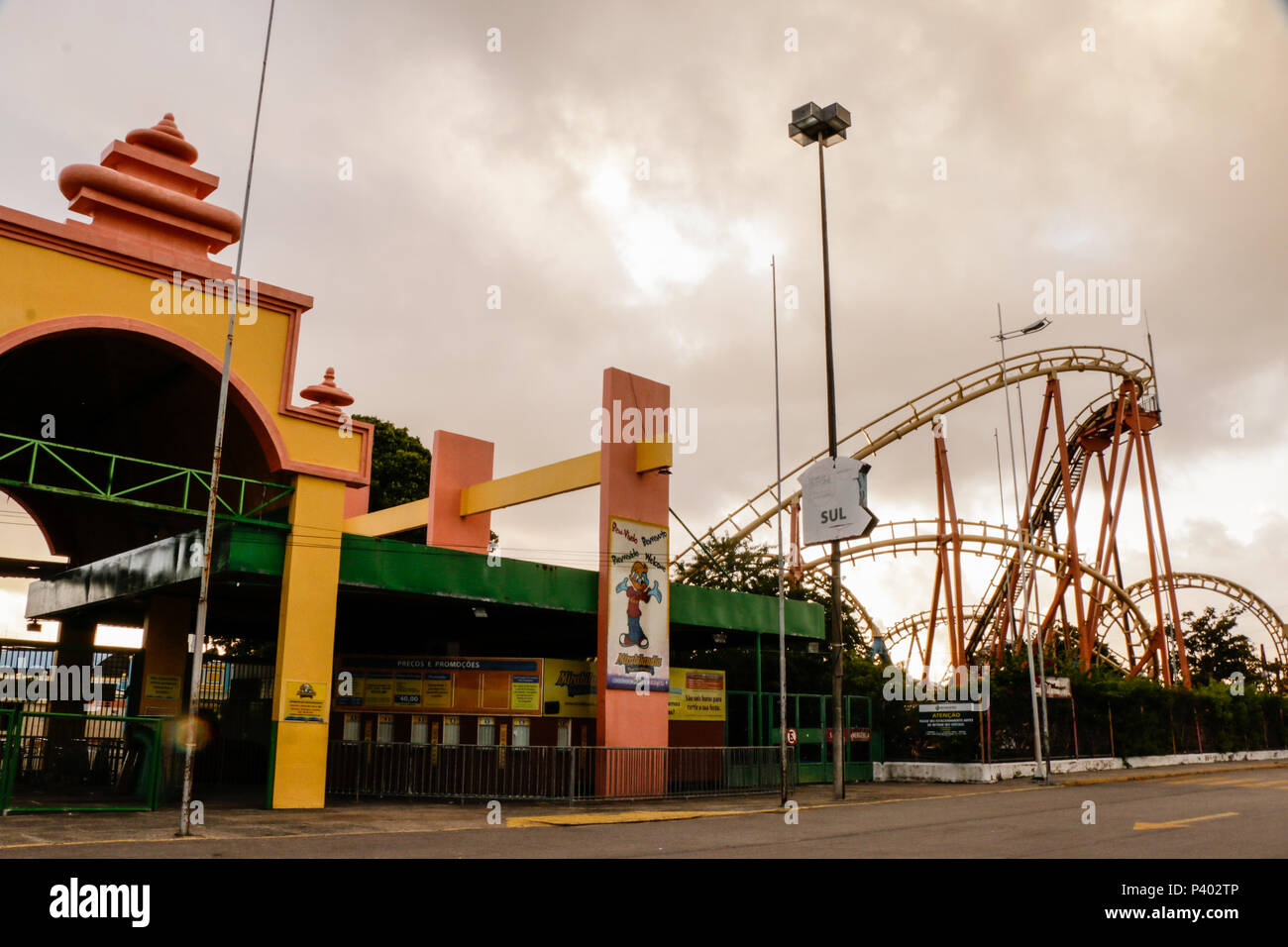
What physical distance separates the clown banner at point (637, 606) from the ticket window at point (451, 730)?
3.68m

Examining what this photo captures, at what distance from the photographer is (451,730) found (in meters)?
23.2

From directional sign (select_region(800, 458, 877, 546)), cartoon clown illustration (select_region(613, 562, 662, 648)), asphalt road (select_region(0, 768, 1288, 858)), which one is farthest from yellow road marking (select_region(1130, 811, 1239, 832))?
cartoon clown illustration (select_region(613, 562, 662, 648))

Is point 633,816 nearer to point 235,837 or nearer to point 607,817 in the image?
point 607,817

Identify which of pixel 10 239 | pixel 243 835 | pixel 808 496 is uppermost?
pixel 10 239

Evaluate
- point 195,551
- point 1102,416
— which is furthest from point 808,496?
point 1102,416

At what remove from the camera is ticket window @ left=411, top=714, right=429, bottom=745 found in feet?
77.0

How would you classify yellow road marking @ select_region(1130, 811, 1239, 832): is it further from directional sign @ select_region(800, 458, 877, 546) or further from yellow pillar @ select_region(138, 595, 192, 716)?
yellow pillar @ select_region(138, 595, 192, 716)

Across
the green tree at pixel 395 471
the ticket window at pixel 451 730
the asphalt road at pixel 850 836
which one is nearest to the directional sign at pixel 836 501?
the asphalt road at pixel 850 836

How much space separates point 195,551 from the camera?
19.1 m

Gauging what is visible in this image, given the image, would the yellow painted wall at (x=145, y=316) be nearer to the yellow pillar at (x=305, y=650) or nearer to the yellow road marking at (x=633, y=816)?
the yellow pillar at (x=305, y=650)
